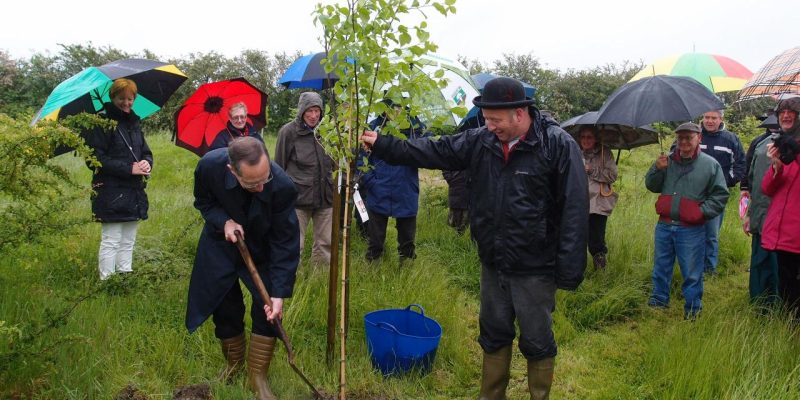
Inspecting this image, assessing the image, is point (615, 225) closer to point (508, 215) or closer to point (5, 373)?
point (508, 215)

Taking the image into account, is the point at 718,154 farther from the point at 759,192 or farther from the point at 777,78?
the point at 777,78

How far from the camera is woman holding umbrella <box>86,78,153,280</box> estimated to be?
4.43 meters

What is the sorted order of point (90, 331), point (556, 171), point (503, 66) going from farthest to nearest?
point (503, 66) < point (90, 331) < point (556, 171)

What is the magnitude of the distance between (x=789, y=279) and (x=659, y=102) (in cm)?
161

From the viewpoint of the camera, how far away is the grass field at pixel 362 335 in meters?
3.26

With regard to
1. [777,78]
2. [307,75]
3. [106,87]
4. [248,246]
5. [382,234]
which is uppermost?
[307,75]

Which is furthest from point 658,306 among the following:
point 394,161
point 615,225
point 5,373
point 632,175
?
point 632,175

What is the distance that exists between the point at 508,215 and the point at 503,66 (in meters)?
18.7

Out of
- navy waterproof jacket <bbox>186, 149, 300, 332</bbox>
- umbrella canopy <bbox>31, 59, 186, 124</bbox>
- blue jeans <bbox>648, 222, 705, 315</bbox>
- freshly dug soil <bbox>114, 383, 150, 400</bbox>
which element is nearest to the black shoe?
blue jeans <bbox>648, 222, 705, 315</bbox>

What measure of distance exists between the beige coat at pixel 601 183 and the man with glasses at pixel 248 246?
10.9 ft

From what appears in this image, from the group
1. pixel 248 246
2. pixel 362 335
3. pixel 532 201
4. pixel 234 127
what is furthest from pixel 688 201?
pixel 234 127

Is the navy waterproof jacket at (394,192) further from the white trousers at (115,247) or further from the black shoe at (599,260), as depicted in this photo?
the white trousers at (115,247)

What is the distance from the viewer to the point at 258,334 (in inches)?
130

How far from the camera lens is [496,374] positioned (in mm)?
3416
